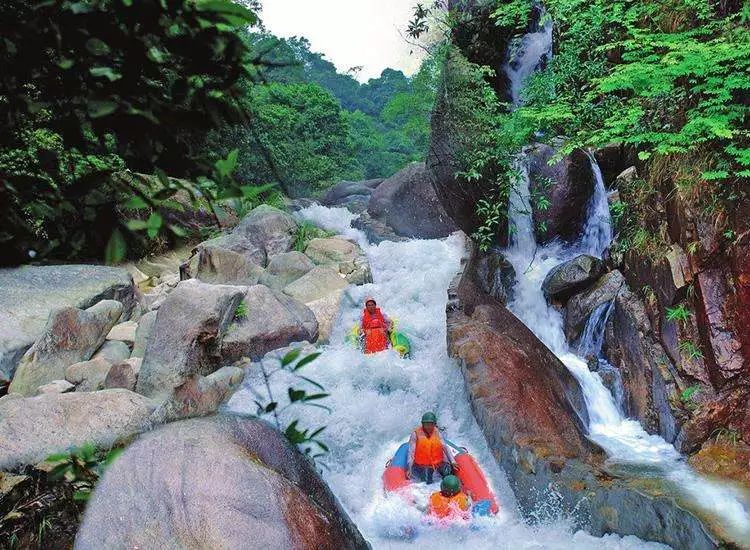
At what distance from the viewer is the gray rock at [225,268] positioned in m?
9.90

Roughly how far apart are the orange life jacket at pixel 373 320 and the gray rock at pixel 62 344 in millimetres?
3891

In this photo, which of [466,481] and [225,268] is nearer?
[466,481]

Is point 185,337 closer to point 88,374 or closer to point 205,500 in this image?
point 88,374

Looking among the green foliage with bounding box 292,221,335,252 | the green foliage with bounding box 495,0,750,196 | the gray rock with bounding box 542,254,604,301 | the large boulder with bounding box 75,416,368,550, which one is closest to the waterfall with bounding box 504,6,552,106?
the green foliage with bounding box 495,0,750,196

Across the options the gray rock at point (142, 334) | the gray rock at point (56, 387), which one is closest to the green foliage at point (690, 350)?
the gray rock at point (142, 334)

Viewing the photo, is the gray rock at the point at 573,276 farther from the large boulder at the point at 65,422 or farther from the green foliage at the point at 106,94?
the green foliage at the point at 106,94

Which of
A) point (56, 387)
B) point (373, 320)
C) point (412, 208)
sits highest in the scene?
point (412, 208)

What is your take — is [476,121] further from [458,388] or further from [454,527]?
[454,527]

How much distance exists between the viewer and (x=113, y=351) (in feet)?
23.0

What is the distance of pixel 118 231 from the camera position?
1015mm

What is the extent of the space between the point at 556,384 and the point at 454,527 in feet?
7.90

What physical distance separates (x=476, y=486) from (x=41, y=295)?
6.82 metres

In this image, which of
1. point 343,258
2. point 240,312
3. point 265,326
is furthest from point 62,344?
point 343,258

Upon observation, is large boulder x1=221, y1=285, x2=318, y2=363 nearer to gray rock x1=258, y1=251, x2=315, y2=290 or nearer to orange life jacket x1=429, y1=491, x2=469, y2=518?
gray rock x1=258, y1=251, x2=315, y2=290
